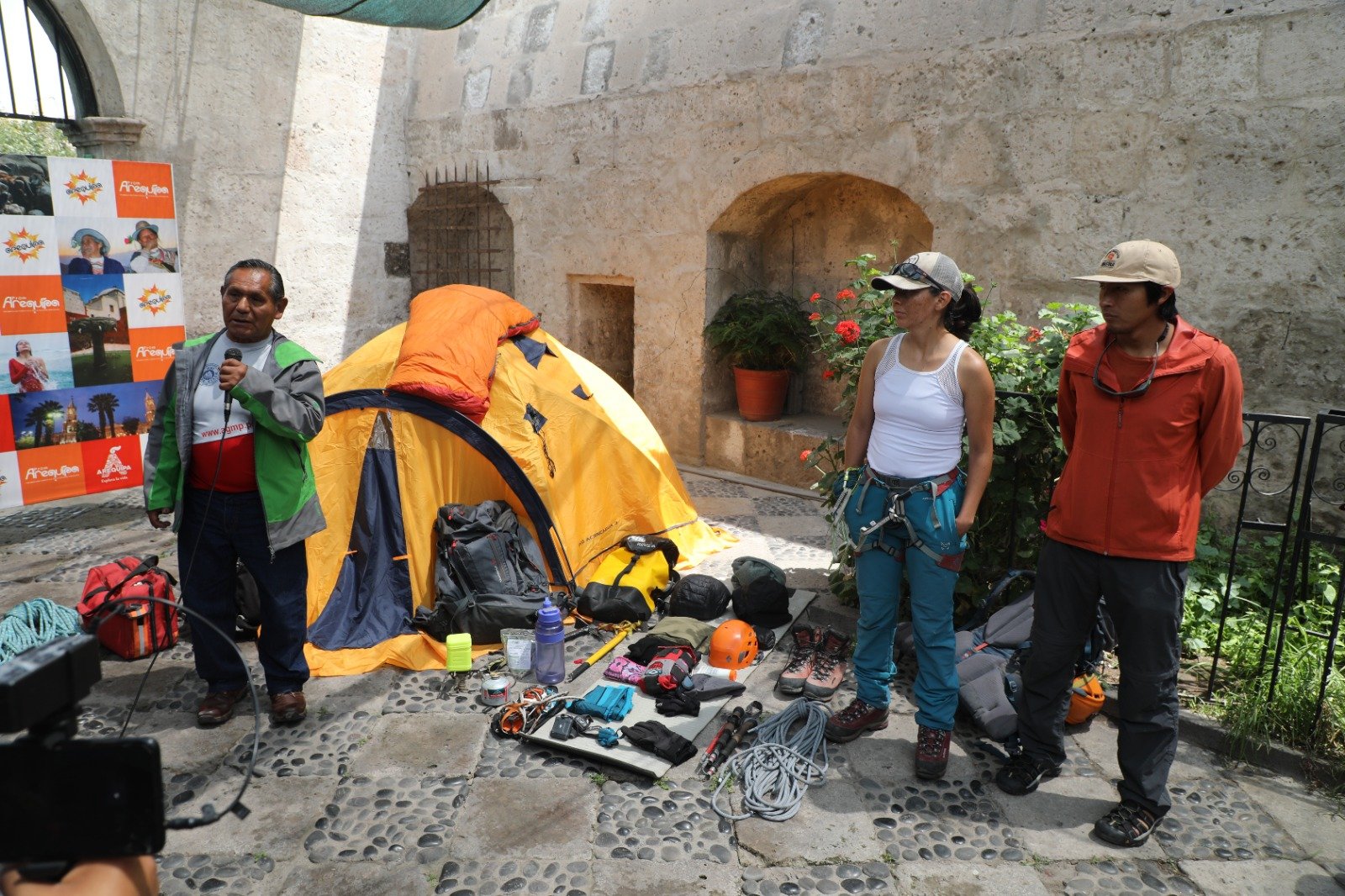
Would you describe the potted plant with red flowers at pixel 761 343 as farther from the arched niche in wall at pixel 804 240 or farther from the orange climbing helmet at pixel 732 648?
the orange climbing helmet at pixel 732 648

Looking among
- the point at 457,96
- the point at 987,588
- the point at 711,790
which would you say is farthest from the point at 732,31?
the point at 711,790

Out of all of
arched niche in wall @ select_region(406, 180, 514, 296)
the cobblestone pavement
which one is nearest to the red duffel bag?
the cobblestone pavement

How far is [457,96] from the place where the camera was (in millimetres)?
8211

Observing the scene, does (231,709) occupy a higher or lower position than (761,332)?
lower

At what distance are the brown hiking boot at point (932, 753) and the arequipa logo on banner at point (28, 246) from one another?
597cm

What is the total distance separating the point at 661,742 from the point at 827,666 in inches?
38.0

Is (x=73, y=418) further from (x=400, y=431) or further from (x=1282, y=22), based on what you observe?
(x=1282, y=22)

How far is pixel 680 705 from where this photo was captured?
3.44m

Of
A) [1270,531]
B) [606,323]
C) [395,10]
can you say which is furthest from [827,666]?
[606,323]

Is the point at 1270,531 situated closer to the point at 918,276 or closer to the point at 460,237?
the point at 918,276

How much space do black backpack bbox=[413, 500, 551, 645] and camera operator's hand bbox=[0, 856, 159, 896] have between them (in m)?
2.48

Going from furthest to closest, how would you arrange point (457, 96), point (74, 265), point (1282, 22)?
point (457, 96), point (74, 265), point (1282, 22)

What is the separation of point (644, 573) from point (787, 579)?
2.79 ft

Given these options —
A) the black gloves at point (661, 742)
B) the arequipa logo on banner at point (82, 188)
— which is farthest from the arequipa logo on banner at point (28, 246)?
the black gloves at point (661, 742)
